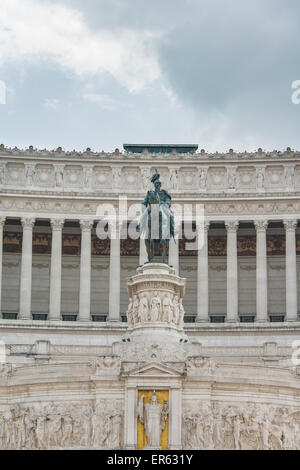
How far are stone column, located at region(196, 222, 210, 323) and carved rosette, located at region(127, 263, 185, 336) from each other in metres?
24.9

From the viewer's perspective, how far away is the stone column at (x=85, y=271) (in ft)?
250

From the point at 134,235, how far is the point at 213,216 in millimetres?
5927

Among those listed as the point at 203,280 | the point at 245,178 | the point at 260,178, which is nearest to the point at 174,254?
the point at 203,280

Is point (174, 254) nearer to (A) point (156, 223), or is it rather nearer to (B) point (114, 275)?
(B) point (114, 275)

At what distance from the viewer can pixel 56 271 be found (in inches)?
3036

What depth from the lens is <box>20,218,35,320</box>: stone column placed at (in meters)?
75.4

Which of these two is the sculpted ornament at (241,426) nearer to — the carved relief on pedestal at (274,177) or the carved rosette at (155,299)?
the carved rosette at (155,299)

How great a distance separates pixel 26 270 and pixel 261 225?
16554 millimetres

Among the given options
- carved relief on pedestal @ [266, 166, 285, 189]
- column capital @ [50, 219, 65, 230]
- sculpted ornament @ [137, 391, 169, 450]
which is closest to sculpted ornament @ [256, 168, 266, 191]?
carved relief on pedestal @ [266, 166, 285, 189]

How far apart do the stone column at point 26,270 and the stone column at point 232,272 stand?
534 inches

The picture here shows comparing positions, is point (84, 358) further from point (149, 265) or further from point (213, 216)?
point (213, 216)
